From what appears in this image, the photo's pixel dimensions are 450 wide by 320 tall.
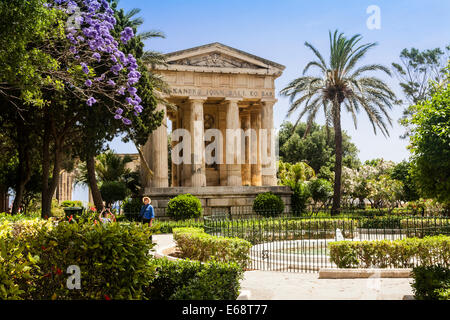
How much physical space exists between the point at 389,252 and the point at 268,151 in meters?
21.0

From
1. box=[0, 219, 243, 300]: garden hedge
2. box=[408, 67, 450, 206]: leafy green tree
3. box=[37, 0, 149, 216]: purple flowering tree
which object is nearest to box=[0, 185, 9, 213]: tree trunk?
box=[37, 0, 149, 216]: purple flowering tree

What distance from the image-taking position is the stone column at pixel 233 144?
30391 millimetres

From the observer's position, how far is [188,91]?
30.1 meters

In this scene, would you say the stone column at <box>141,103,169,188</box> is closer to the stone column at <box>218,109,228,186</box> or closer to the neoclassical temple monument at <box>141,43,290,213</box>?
the neoclassical temple monument at <box>141,43,290,213</box>

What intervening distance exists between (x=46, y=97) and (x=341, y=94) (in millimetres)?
18165

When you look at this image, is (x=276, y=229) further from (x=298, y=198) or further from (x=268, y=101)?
(x=268, y=101)

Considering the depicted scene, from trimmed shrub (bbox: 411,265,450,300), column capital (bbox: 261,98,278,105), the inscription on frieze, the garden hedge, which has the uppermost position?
the inscription on frieze

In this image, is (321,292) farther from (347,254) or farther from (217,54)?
(217,54)

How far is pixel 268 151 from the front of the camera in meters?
31.6

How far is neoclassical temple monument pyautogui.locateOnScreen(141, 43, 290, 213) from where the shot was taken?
2906cm

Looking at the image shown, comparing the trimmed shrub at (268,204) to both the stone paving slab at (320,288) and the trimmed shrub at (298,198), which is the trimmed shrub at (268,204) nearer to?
the trimmed shrub at (298,198)

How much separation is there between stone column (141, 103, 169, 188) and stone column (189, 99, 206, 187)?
1810 mm

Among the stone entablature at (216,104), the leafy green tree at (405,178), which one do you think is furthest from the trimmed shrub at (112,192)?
the leafy green tree at (405,178)
